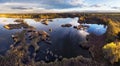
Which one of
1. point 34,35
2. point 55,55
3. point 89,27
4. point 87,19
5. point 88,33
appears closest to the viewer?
point 55,55

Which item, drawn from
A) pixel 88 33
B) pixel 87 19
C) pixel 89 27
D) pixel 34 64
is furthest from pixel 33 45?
pixel 87 19

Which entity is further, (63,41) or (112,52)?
(63,41)

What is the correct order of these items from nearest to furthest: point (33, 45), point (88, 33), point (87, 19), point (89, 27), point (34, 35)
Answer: point (33, 45), point (34, 35), point (88, 33), point (89, 27), point (87, 19)

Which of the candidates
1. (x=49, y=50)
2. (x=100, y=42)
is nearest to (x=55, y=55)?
(x=49, y=50)

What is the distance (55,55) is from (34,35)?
15.4 metres

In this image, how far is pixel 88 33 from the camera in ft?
308

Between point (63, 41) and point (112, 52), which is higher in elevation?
point (112, 52)

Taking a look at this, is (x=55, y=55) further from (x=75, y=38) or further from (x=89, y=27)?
(x=89, y=27)

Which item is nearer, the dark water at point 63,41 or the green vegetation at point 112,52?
the green vegetation at point 112,52

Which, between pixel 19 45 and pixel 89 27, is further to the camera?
pixel 89 27

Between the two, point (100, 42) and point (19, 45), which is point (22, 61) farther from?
point (100, 42)

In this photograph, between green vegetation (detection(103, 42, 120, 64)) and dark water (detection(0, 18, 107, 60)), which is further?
dark water (detection(0, 18, 107, 60))

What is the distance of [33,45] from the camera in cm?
7806

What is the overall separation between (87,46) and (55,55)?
36.9 ft
